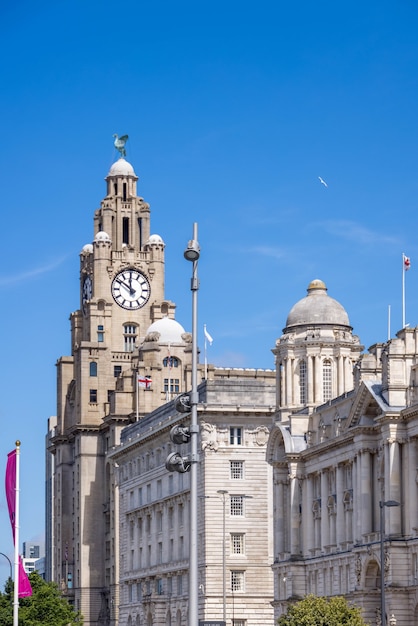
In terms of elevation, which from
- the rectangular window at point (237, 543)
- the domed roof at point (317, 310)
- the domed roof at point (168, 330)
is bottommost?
the rectangular window at point (237, 543)

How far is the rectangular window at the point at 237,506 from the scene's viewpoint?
5285 inches

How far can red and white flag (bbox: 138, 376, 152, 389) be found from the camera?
17000cm

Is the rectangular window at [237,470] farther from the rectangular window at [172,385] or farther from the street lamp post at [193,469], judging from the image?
the street lamp post at [193,469]

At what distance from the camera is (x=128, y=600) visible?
162 m

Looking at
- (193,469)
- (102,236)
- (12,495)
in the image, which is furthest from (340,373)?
(102,236)

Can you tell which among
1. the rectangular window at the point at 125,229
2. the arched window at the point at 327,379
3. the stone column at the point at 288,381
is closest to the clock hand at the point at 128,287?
the rectangular window at the point at 125,229

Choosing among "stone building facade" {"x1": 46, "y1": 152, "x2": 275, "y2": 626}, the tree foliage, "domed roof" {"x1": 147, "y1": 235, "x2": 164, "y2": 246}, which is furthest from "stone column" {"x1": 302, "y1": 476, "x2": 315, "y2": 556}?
"domed roof" {"x1": 147, "y1": 235, "x2": 164, "y2": 246}

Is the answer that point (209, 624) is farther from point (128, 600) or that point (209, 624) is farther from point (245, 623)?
point (128, 600)

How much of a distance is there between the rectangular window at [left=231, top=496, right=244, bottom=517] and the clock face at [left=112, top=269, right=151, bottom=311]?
203 feet

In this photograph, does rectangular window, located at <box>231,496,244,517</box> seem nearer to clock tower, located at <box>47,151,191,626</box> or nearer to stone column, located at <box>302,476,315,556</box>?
stone column, located at <box>302,476,315,556</box>

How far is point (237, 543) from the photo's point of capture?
134250 millimetres

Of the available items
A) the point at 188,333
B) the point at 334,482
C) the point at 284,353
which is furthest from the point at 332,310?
the point at 188,333

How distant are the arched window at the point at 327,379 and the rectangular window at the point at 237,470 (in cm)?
1647

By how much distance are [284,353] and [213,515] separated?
18551 mm
